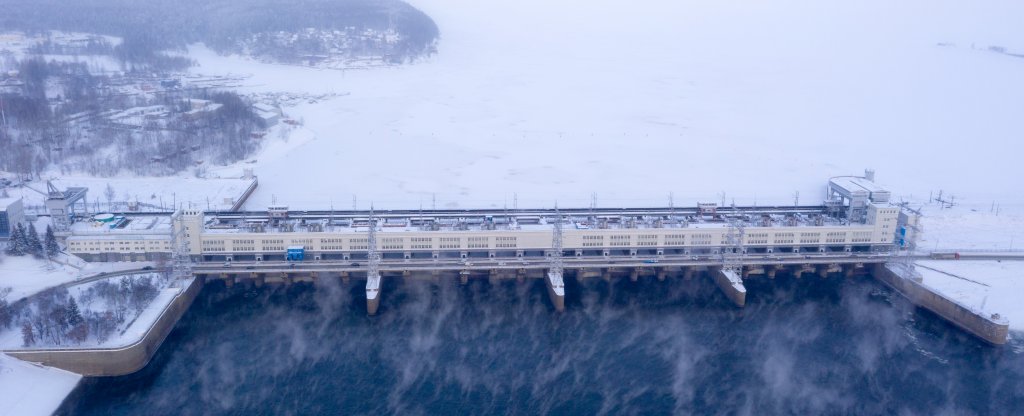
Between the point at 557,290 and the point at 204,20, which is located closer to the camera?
the point at 557,290

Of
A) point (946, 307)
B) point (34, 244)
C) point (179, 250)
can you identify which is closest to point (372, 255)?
point (179, 250)

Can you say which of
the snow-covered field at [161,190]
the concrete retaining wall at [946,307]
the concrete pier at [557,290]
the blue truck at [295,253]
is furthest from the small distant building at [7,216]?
the concrete retaining wall at [946,307]

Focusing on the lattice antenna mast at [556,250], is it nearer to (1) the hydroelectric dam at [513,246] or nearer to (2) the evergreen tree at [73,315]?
(1) the hydroelectric dam at [513,246]

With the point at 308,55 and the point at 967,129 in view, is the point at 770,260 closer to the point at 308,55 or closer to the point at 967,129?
the point at 967,129

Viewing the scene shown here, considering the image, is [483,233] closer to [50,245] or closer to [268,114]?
[50,245]

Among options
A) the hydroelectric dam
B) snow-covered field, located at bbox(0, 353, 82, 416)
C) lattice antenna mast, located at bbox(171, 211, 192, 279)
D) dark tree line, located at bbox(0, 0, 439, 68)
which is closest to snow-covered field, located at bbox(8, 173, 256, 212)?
the hydroelectric dam

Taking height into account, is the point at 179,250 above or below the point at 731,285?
above

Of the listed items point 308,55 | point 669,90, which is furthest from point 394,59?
point 669,90
